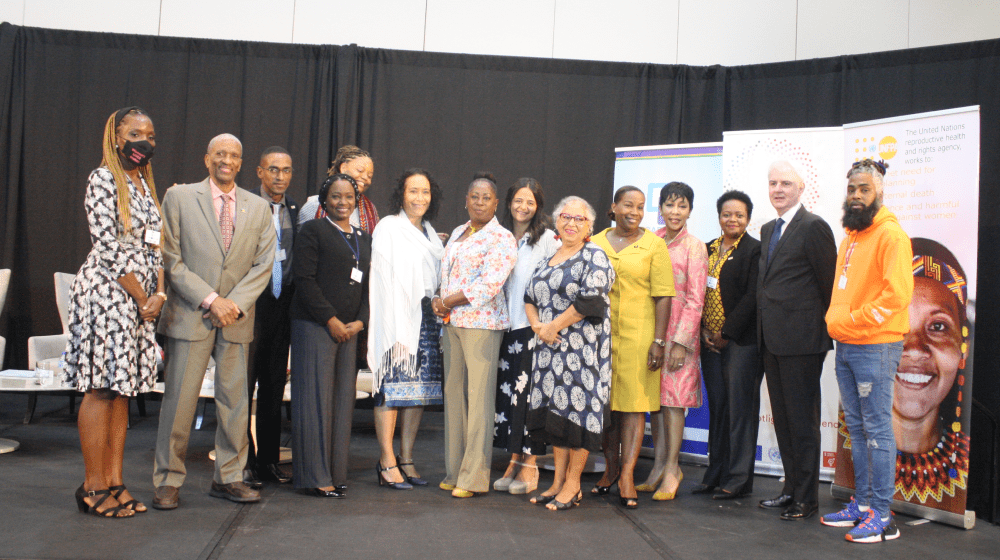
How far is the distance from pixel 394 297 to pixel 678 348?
149 cm

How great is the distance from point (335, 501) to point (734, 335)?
2.14 m

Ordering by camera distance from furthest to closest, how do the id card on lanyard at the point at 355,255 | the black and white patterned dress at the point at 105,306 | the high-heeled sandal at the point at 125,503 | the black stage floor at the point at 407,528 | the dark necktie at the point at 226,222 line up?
the id card on lanyard at the point at 355,255 < the dark necktie at the point at 226,222 < the high-heeled sandal at the point at 125,503 < the black and white patterned dress at the point at 105,306 < the black stage floor at the point at 407,528

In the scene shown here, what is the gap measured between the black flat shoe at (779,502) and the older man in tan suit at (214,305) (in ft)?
8.14

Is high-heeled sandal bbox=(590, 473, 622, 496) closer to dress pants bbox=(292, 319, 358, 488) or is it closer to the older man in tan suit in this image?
dress pants bbox=(292, 319, 358, 488)

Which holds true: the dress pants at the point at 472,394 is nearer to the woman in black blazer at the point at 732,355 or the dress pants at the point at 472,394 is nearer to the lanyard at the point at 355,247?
the lanyard at the point at 355,247

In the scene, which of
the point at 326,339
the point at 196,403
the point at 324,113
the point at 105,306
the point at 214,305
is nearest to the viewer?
the point at 105,306

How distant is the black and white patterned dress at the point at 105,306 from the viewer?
9.73ft

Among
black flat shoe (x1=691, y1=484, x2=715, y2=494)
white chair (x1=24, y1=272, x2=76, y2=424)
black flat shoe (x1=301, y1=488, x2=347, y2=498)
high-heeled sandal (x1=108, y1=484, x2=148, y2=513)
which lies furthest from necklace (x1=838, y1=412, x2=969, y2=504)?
white chair (x1=24, y1=272, x2=76, y2=424)

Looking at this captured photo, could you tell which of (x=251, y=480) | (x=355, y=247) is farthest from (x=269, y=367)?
(x=355, y=247)

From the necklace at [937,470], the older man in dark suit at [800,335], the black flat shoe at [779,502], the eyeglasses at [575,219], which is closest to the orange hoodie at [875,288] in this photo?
the older man in dark suit at [800,335]

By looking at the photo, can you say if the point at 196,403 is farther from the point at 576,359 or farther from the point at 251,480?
the point at 576,359

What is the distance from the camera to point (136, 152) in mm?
3133

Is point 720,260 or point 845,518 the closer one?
point 845,518

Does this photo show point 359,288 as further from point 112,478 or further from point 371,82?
point 371,82
